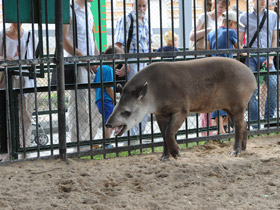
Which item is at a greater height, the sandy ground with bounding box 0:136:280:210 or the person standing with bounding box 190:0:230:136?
the person standing with bounding box 190:0:230:136

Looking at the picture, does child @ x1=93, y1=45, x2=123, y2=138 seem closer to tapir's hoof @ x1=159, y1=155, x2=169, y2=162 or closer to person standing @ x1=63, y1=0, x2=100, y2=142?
person standing @ x1=63, y1=0, x2=100, y2=142

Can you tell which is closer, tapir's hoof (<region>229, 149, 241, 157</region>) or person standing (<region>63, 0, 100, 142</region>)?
tapir's hoof (<region>229, 149, 241, 157</region>)

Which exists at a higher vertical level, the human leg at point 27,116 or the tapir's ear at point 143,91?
the tapir's ear at point 143,91

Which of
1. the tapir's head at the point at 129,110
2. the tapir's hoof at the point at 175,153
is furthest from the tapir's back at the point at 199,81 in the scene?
the tapir's hoof at the point at 175,153

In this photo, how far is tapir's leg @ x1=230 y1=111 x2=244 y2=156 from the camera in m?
6.36

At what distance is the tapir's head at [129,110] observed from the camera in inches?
219

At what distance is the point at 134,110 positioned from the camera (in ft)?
18.4

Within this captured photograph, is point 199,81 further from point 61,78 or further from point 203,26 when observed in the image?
point 203,26

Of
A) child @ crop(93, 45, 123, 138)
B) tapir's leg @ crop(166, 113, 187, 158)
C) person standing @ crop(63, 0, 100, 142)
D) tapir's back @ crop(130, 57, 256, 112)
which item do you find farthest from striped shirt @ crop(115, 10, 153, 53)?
tapir's leg @ crop(166, 113, 187, 158)

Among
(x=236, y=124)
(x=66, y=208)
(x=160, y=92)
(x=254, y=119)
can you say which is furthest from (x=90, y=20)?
(x=66, y=208)

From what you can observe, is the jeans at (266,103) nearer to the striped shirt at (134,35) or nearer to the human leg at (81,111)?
the striped shirt at (134,35)

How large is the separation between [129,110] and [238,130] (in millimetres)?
1687

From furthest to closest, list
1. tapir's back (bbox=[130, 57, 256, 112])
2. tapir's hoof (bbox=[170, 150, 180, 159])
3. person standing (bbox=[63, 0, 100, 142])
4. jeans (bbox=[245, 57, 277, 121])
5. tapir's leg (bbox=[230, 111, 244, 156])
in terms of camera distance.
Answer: jeans (bbox=[245, 57, 277, 121]) < person standing (bbox=[63, 0, 100, 142]) < tapir's leg (bbox=[230, 111, 244, 156]) < tapir's hoof (bbox=[170, 150, 180, 159]) < tapir's back (bbox=[130, 57, 256, 112])

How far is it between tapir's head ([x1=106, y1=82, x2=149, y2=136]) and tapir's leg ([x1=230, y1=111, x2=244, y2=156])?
1.41m
